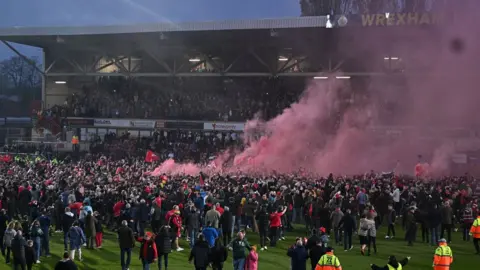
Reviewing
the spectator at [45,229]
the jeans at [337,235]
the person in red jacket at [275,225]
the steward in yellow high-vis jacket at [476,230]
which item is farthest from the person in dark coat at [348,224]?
the spectator at [45,229]

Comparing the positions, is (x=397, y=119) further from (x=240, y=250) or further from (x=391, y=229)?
(x=240, y=250)

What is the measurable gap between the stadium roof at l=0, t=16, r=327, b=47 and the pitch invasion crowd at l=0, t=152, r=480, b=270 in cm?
1364

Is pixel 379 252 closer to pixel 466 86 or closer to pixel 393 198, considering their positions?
pixel 393 198

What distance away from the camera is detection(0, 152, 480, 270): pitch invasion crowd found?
37.3ft

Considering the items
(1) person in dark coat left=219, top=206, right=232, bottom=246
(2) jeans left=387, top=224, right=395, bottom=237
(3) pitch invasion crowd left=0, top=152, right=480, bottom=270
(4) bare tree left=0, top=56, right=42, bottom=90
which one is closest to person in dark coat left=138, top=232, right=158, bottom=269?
(3) pitch invasion crowd left=0, top=152, right=480, bottom=270

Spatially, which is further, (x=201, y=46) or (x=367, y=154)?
(x=201, y=46)

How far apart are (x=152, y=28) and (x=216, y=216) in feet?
78.5

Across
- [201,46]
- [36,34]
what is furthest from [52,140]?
[201,46]

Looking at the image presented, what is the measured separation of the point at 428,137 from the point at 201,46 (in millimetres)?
17064

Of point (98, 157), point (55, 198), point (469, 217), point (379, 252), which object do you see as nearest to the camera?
point (379, 252)

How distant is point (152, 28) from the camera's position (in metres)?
35.3

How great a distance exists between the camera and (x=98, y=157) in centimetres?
3234

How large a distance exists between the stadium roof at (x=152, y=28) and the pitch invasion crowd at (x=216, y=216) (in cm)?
1364

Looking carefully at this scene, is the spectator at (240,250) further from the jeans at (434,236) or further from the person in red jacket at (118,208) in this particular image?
the jeans at (434,236)
